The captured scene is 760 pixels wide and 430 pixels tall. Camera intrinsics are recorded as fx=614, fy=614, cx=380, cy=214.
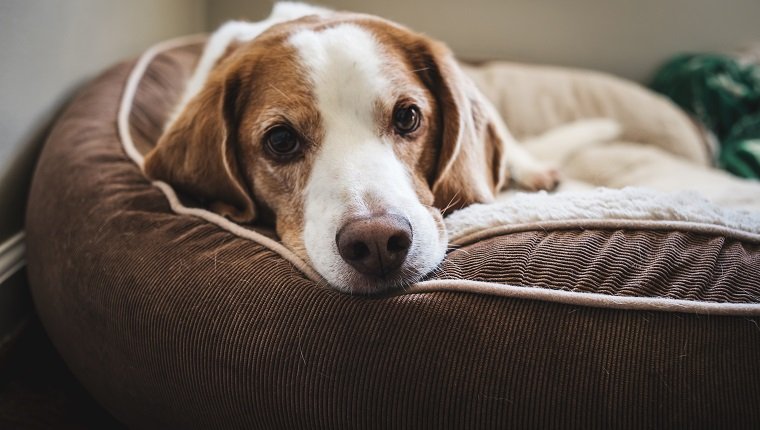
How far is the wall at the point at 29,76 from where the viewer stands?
1629 mm

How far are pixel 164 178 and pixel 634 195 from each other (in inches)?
43.4

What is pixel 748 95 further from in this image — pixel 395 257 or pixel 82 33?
pixel 82 33

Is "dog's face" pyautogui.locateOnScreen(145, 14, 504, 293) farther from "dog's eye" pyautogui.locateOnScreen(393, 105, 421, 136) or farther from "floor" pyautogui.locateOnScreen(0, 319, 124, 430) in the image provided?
"floor" pyautogui.locateOnScreen(0, 319, 124, 430)

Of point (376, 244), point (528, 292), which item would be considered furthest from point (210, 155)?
point (528, 292)

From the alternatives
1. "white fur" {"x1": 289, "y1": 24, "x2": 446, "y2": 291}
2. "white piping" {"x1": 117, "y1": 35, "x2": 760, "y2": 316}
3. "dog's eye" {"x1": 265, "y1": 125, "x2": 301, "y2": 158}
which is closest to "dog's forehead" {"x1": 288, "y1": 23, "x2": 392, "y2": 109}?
"white fur" {"x1": 289, "y1": 24, "x2": 446, "y2": 291}

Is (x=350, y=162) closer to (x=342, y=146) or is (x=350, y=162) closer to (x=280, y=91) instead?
(x=342, y=146)

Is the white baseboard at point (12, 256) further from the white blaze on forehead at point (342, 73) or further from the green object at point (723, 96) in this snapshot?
the green object at point (723, 96)

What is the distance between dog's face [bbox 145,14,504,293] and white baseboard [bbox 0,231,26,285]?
1.72ft

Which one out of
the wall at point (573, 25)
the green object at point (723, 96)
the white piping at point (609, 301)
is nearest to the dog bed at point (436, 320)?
the white piping at point (609, 301)

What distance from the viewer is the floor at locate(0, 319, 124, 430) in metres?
1.54

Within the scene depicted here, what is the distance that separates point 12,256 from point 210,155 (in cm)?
72

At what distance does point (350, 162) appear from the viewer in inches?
49.9

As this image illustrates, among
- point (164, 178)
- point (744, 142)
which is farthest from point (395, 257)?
point (744, 142)

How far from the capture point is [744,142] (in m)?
2.71
